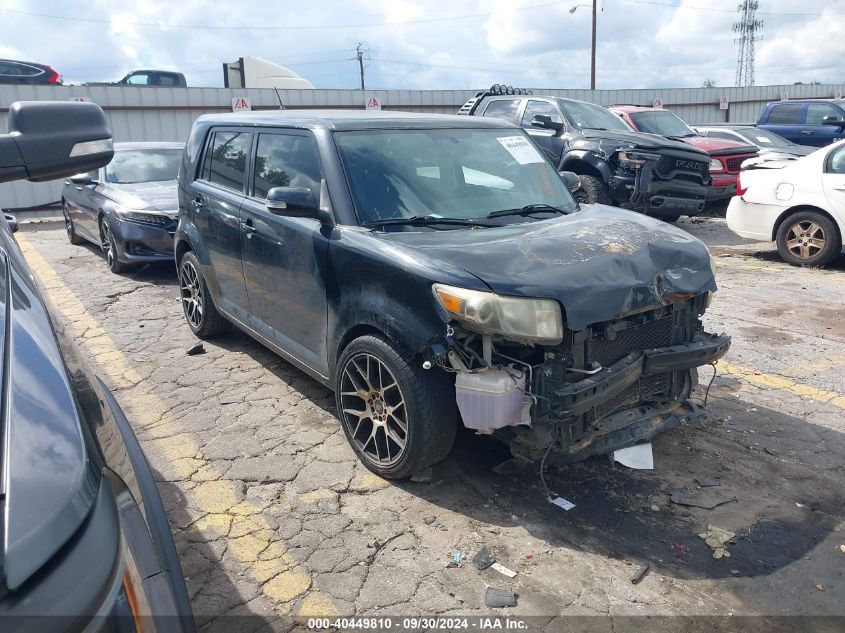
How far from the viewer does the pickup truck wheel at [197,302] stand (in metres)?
5.61

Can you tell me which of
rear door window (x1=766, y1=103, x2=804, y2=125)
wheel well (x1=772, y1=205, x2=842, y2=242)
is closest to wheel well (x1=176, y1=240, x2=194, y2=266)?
wheel well (x1=772, y1=205, x2=842, y2=242)

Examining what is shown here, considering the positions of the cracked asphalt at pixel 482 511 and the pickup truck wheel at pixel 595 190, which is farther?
the pickup truck wheel at pixel 595 190

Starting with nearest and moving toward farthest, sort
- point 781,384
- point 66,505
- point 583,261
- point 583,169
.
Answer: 1. point 66,505
2. point 583,261
3. point 781,384
4. point 583,169

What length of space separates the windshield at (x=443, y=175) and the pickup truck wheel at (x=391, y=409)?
0.77m

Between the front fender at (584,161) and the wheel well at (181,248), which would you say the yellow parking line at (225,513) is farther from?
the front fender at (584,161)

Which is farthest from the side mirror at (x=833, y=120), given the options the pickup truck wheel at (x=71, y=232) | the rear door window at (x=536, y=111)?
the pickup truck wheel at (x=71, y=232)

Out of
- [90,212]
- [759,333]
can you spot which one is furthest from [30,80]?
[759,333]

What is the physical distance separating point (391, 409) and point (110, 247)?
655 centimetres

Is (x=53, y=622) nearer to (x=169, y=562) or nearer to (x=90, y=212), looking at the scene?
(x=169, y=562)

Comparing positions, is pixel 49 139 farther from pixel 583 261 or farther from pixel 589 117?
pixel 589 117

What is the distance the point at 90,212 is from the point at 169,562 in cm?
881

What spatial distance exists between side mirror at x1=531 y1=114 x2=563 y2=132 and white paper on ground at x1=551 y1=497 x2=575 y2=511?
7.71 meters

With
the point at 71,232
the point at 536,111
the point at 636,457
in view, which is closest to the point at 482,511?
the point at 636,457

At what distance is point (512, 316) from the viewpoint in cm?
297
